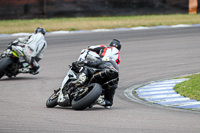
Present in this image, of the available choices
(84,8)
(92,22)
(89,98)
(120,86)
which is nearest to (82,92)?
(89,98)

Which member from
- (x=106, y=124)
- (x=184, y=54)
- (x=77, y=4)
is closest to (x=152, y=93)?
(x=106, y=124)

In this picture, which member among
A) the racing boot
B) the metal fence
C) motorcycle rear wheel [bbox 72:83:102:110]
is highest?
the racing boot

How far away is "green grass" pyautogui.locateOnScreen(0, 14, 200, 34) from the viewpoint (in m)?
25.7

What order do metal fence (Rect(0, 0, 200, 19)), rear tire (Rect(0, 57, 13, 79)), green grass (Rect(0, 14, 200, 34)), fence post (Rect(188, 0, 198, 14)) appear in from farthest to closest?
fence post (Rect(188, 0, 198, 14)), metal fence (Rect(0, 0, 200, 19)), green grass (Rect(0, 14, 200, 34)), rear tire (Rect(0, 57, 13, 79))

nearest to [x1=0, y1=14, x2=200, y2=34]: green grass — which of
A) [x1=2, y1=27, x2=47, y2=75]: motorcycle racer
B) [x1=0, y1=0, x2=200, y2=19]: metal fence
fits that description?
[x1=0, y1=0, x2=200, y2=19]: metal fence

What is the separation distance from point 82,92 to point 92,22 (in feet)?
65.7

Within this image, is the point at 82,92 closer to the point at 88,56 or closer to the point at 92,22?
the point at 88,56

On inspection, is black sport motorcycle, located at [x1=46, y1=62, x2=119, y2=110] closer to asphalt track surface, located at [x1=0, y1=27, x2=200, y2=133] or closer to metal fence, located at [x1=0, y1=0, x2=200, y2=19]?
asphalt track surface, located at [x1=0, y1=27, x2=200, y2=133]

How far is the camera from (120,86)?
12.8 meters

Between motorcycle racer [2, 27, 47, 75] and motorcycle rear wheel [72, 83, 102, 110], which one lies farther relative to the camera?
motorcycle racer [2, 27, 47, 75]

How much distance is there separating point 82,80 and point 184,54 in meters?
11.3

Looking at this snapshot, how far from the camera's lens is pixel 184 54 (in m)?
19.1

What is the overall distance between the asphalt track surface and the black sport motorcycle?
0.49 ft

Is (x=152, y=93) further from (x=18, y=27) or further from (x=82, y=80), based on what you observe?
(x=18, y=27)
